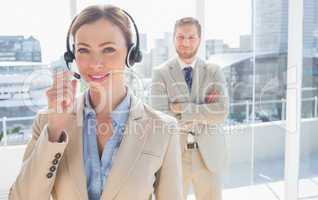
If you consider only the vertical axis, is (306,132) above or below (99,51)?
below

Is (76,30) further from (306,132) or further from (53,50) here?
(306,132)

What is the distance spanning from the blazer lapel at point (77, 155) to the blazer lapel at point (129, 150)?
0.25 ft

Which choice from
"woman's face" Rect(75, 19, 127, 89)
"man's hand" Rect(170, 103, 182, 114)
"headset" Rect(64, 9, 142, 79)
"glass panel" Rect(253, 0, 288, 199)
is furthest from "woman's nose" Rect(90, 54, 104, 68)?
"glass panel" Rect(253, 0, 288, 199)

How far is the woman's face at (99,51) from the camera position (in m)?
1.09

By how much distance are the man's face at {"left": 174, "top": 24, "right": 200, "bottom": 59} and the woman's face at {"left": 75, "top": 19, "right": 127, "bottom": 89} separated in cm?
124

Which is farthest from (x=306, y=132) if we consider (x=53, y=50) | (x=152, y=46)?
(x=53, y=50)

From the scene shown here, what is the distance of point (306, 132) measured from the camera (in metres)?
3.53

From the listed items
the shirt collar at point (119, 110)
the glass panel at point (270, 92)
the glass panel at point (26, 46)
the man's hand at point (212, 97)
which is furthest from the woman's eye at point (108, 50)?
the glass panel at point (270, 92)

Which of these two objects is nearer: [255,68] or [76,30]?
[76,30]

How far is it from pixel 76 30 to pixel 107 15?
0.38 ft

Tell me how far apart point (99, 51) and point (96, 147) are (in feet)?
1.05

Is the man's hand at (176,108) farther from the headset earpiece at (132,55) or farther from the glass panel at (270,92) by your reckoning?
the glass panel at (270,92)

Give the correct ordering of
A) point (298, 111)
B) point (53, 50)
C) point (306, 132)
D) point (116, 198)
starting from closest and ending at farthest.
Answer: point (116, 198), point (53, 50), point (298, 111), point (306, 132)

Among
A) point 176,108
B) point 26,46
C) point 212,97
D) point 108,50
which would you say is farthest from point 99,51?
point 26,46
